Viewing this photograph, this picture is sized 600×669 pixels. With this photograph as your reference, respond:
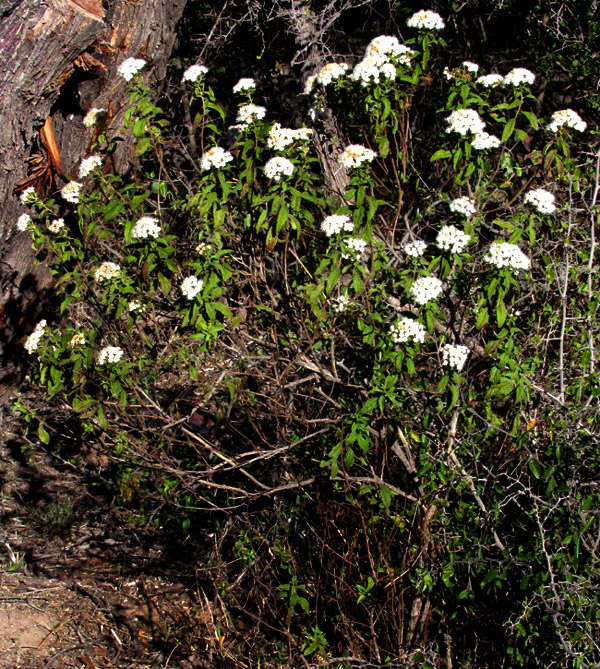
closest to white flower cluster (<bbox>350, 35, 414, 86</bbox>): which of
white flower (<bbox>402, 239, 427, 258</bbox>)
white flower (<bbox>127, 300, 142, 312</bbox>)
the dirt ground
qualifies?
white flower (<bbox>402, 239, 427, 258</bbox>)

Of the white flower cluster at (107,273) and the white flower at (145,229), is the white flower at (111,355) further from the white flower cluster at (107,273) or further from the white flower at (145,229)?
the white flower at (145,229)

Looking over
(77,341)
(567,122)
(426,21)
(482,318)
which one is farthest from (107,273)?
(567,122)

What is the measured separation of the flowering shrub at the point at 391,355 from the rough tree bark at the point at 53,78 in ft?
2.65

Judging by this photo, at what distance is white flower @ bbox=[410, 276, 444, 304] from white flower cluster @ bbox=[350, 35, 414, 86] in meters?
0.80

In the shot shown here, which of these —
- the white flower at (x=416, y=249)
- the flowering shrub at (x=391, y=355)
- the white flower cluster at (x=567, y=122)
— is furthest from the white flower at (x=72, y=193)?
the white flower cluster at (x=567, y=122)

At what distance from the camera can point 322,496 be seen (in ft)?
10.1

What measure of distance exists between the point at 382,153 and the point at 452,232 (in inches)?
20.9

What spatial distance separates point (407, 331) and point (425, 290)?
0.15 meters

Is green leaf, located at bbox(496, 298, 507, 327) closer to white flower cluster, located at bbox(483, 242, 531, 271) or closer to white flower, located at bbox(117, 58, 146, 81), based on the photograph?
white flower cluster, located at bbox(483, 242, 531, 271)

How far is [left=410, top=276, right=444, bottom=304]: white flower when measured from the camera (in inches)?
92.0

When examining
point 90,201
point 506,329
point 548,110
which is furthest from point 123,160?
point 548,110

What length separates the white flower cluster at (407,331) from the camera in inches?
93.2

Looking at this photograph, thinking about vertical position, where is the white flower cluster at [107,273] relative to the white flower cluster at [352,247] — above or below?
above

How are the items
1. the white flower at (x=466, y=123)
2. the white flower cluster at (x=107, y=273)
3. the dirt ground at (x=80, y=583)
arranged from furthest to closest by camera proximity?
the dirt ground at (x=80, y=583) → the white flower cluster at (x=107, y=273) → the white flower at (x=466, y=123)
